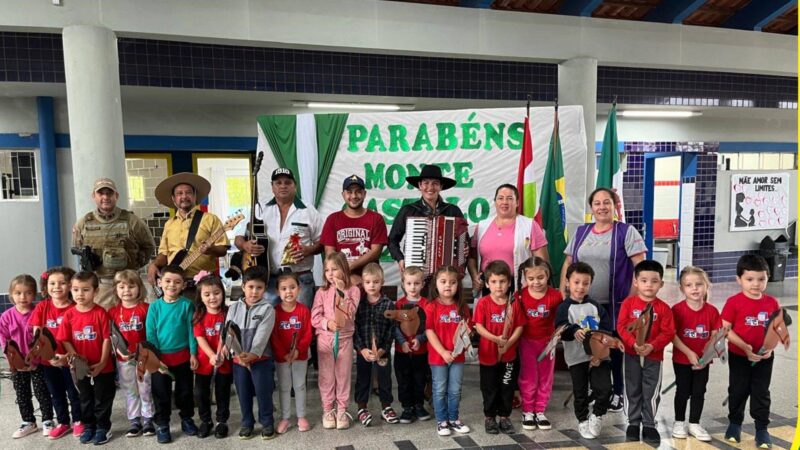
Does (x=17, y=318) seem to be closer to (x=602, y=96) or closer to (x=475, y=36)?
(x=475, y=36)

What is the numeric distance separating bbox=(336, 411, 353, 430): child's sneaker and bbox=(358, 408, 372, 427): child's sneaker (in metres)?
0.08

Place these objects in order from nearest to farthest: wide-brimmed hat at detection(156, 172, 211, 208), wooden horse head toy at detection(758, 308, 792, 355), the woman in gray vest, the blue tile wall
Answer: wooden horse head toy at detection(758, 308, 792, 355), the woman in gray vest, wide-brimmed hat at detection(156, 172, 211, 208), the blue tile wall

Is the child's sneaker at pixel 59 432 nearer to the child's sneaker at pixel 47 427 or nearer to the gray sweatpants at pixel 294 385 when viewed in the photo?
the child's sneaker at pixel 47 427

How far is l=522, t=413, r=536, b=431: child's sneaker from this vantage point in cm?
356

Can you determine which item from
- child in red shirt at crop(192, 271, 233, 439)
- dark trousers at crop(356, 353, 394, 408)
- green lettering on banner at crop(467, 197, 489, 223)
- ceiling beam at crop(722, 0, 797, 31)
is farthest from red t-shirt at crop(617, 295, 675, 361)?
ceiling beam at crop(722, 0, 797, 31)

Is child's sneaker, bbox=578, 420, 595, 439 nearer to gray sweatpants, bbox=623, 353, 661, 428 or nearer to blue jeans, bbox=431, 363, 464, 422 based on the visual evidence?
gray sweatpants, bbox=623, 353, 661, 428

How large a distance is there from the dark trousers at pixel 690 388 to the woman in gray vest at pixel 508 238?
120 cm

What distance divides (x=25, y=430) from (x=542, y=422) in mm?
3604

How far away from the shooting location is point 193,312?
3.51m

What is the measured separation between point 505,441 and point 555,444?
1.05 feet

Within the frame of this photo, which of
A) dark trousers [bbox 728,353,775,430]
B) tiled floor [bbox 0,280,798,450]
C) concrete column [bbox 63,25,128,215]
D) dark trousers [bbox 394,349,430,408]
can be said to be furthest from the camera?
concrete column [bbox 63,25,128,215]

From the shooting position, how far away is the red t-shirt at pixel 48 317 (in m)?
3.43

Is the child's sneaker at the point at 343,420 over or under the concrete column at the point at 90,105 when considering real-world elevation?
under

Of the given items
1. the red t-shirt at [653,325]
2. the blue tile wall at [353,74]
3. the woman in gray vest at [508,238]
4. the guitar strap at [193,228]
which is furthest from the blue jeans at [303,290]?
the blue tile wall at [353,74]
